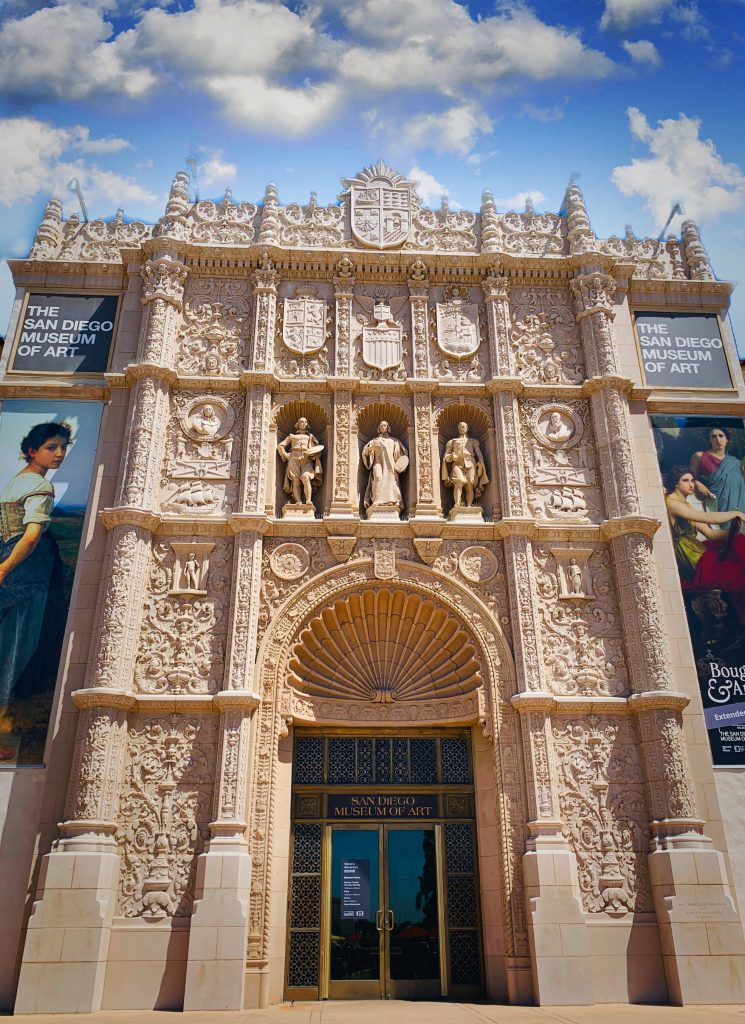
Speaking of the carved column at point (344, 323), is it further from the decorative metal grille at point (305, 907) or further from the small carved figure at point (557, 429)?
the decorative metal grille at point (305, 907)

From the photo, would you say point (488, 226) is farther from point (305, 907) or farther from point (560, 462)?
point (305, 907)

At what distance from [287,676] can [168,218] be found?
1162 cm

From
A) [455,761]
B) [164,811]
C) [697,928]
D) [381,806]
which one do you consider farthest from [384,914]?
[697,928]

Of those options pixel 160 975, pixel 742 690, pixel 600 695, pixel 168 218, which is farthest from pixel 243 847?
pixel 168 218

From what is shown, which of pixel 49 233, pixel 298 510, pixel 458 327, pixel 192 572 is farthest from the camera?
pixel 49 233

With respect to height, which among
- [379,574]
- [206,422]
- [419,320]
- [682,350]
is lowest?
[379,574]

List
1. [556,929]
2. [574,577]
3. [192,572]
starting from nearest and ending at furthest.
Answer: [556,929] < [192,572] < [574,577]

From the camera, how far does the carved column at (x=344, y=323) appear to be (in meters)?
18.0

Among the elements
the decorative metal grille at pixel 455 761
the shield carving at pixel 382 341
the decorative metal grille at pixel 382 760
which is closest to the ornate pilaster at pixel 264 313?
the shield carving at pixel 382 341

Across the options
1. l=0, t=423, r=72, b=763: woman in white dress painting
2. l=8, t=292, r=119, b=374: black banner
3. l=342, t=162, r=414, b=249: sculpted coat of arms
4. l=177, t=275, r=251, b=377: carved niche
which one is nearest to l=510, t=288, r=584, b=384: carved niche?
l=342, t=162, r=414, b=249: sculpted coat of arms

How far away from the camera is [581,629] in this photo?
1581cm

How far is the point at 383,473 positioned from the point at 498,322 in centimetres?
485

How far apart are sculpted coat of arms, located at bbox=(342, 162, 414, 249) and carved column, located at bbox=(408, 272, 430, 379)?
3.75ft

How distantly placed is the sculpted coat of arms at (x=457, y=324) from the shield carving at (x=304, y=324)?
113 inches
